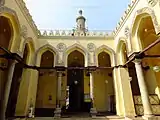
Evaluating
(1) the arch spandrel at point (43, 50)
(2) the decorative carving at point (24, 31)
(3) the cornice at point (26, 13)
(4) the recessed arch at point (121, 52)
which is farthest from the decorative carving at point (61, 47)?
(4) the recessed arch at point (121, 52)

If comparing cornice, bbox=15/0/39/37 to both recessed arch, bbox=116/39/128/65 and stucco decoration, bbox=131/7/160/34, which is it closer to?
recessed arch, bbox=116/39/128/65

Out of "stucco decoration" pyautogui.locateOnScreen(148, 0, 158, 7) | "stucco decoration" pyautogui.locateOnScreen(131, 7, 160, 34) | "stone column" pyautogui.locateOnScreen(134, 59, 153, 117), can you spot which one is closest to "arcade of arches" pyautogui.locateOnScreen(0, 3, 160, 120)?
"stone column" pyautogui.locateOnScreen(134, 59, 153, 117)

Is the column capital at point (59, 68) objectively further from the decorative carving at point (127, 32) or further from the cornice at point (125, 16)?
the cornice at point (125, 16)

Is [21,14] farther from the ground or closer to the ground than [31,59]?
farther from the ground

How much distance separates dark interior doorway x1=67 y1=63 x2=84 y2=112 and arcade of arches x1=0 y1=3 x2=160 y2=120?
79 centimetres

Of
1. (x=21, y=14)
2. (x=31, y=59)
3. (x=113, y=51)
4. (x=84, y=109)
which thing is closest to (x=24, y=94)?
(x=31, y=59)

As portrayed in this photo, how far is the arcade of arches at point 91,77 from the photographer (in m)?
9.27

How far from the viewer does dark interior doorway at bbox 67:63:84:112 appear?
15.9 metres

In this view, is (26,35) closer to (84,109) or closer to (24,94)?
(24,94)

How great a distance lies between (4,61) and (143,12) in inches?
386

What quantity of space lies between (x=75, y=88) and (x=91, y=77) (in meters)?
5.12

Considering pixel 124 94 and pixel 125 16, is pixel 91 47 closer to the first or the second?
pixel 125 16

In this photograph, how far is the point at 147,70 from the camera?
11477mm

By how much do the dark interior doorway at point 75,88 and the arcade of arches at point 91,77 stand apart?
0.79 metres
